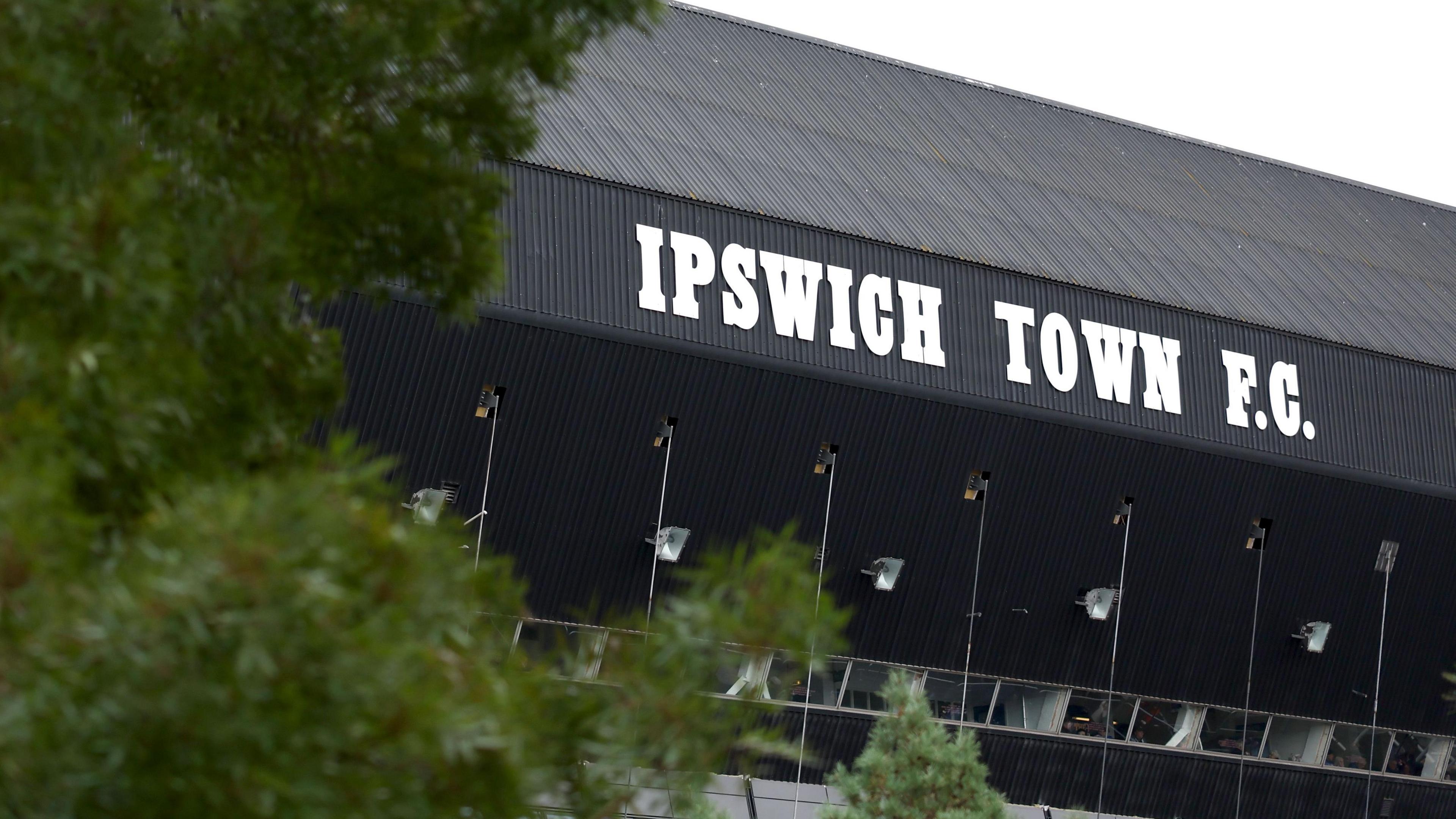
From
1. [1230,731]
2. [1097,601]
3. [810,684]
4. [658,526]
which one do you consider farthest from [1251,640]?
[658,526]

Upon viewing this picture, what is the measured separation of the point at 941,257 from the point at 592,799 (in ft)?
72.5

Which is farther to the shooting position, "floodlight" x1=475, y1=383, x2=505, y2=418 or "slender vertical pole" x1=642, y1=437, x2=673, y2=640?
"slender vertical pole" x1=642, y1=437, x2=673, y2=640

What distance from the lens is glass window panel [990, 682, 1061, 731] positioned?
33.6 meters

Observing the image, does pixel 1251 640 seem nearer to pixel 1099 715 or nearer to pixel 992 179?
pixel 1099 715

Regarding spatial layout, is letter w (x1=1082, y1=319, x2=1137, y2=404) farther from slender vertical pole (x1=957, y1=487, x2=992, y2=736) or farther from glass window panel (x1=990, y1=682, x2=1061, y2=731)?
glass window panel (x1=990, y1=682, x2=1061, y2=731)

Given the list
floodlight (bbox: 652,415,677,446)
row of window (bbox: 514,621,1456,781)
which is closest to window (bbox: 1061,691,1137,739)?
row of window (bbox: 514,621,1456,781)

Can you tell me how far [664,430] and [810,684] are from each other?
19.2 feet

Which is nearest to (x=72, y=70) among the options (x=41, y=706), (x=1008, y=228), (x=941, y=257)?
(x=41, y=706)

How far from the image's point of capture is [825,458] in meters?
29.8

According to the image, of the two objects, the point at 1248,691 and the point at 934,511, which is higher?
the point at 934,511

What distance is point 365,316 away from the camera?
25.6 meters

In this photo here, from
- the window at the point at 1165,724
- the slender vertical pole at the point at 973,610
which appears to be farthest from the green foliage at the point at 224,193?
the window at the point at 1165,724

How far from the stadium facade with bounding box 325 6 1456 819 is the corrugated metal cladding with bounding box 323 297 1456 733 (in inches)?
2.6

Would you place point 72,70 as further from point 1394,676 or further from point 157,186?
point 1394,676
